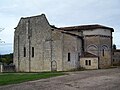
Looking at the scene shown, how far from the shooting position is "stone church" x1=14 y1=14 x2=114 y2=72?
156ft

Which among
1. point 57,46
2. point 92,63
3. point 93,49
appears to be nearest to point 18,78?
point 57,46

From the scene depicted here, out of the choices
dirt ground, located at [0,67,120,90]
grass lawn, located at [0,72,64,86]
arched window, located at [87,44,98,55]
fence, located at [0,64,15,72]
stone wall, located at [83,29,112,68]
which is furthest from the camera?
fence, located at [0,64,15,72]

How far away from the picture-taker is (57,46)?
47.4 m

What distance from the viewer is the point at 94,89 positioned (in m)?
19.2

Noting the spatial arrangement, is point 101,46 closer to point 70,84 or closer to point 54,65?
point 54,65

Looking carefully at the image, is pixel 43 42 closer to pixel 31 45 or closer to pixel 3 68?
pixel 31 45

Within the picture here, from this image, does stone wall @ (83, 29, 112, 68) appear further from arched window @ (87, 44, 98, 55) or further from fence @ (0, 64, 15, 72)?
fence @ (0, 64, 15, 72)

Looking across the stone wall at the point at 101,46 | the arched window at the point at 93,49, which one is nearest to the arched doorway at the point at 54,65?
the stone wall at the point at 101,46

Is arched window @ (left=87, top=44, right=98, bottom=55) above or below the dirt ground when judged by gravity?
above

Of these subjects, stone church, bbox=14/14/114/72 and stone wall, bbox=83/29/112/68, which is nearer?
stone church, bbox=14/14/114/72

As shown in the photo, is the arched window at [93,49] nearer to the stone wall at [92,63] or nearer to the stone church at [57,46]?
the stone church at [57,46]

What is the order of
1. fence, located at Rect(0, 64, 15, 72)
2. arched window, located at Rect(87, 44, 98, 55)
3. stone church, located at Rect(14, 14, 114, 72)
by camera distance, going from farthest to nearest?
fence, located at Rect(0, 64, 15, 72) < arched window, located at Rect(87, 44, 98, 55) < stone church, located at Rect(14, 14, 114, 72)

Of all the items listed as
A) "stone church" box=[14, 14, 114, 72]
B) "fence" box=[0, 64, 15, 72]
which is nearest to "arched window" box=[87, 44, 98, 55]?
"stone church" box=[14, 14, 114, 72]

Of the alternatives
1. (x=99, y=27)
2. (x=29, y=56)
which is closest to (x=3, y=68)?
(x=29, y=56)
